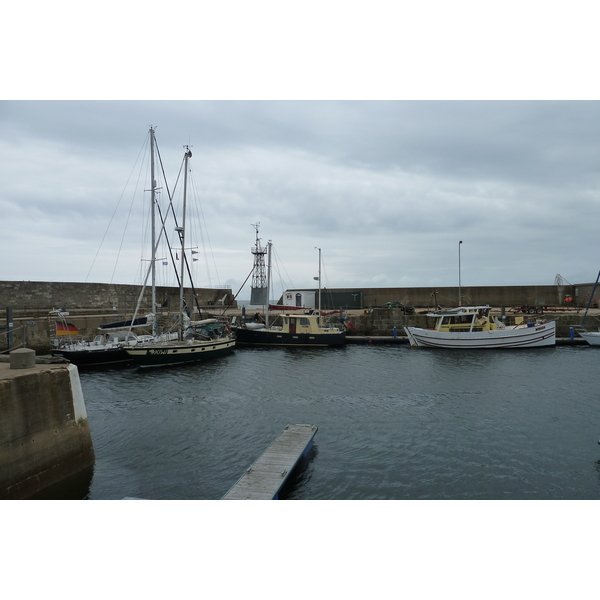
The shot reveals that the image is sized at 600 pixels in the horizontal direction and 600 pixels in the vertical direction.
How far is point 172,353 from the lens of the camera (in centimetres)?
2409

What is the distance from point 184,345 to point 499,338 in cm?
2045

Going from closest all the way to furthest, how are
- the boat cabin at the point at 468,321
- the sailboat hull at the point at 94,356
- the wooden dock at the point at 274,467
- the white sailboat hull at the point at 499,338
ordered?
the wooden dock at the point at 274,467 < the sailboat hull at the point at 94,356 < the white sailboat hull at the point at 499,338 < the boat cabin at the point at 468,321

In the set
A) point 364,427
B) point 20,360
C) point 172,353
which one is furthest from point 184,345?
point 20,360

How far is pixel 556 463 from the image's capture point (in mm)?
10305

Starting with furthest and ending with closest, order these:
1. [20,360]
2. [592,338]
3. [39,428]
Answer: [592,338] → [20,360] → [39,428]

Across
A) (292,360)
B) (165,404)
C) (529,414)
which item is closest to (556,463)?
(529,414)

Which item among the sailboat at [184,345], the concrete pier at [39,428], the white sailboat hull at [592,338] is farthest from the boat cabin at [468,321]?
the concrete pier at [39,428]

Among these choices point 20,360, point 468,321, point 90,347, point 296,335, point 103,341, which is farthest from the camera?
point 296,335

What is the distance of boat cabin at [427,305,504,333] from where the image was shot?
3005 centimetres

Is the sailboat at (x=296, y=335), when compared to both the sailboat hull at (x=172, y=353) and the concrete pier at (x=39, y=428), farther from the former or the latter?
the concrete pier at (x=39, y=428)

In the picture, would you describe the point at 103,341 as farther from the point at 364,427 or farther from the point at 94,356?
the point at 364,427

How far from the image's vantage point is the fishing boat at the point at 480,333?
1163 inches

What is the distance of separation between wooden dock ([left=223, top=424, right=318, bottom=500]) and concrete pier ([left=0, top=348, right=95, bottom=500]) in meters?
3.79

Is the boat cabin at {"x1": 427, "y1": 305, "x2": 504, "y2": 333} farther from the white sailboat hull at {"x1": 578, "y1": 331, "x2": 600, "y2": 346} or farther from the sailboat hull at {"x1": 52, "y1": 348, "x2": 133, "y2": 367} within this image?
the sailboat hull at {"x1": 52, "y1": 348, "x2": 133, "y2": 367}
